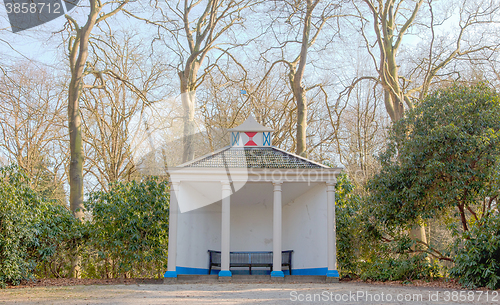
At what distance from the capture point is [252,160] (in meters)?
11.1

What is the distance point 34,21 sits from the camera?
13086mm

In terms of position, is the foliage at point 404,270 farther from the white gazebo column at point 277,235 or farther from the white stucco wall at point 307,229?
the white gazebo column at point 277,235

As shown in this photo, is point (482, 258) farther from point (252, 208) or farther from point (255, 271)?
point (252, 208)

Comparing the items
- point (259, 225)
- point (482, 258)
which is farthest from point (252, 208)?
point (482, 258)

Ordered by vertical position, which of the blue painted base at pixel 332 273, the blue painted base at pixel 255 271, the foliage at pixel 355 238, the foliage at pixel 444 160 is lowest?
the blue painted base at pixel 255 271

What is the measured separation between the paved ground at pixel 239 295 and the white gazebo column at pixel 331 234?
57.4 inches

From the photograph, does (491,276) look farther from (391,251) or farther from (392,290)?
(391,251)

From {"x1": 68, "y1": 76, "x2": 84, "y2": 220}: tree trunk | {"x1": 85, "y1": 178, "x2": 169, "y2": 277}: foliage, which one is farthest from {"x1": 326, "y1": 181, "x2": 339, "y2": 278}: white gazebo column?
{"x1": 68, "y1": 76, "x2": 84, "y2": 220}: tree trunk

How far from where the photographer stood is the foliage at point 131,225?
1142 cm

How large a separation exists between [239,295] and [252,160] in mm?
4136

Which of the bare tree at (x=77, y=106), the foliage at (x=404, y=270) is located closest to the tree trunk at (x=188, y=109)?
the bare tree at (x=77, y=106)

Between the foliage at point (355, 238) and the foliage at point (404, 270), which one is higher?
the foliage at point (355, 238)

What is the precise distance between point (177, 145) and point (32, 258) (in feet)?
28.6

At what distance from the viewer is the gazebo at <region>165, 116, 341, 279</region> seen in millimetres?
10359
